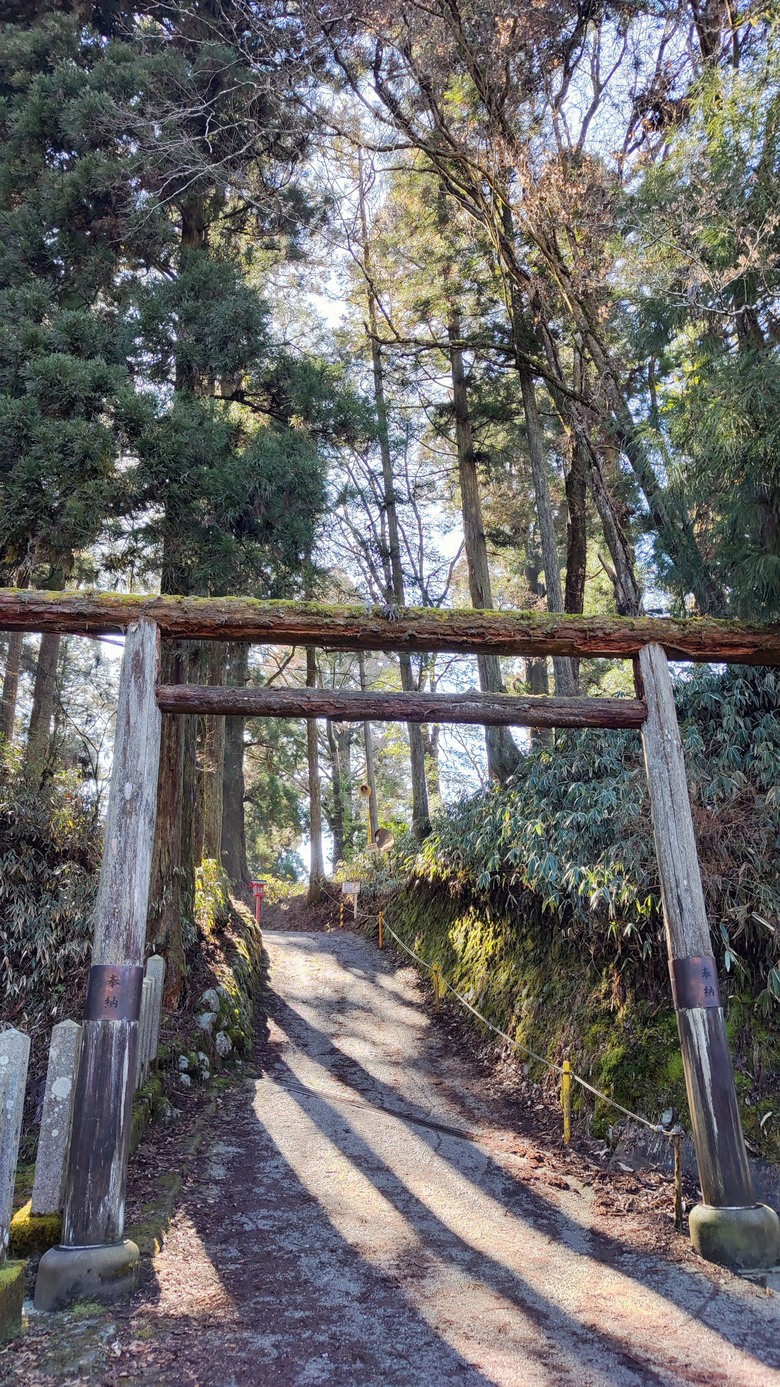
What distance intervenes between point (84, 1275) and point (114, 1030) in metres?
1.12

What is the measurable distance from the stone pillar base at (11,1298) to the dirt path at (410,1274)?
42 centimetres

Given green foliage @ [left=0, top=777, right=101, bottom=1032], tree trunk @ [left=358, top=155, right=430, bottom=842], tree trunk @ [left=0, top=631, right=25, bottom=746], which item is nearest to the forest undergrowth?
green foliage @ [left=0, top=777, right=101, bottom=1032]

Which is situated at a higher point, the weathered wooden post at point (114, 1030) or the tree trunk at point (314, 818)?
the tree trunk at point (314, 818)

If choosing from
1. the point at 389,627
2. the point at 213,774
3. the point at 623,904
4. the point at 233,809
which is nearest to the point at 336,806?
the point at 233,809

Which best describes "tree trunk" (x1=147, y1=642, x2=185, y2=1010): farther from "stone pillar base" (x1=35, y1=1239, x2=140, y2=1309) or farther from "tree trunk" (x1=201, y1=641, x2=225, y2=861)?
"stone pillar base" (x1=35, y1=1239, x2=140, y2=1309)

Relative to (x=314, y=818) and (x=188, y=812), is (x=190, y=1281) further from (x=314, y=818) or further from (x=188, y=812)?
(x=314, y=818)

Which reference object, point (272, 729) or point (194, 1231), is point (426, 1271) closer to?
point (194, 1231)

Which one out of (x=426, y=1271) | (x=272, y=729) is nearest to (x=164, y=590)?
(x=426, y=1271)

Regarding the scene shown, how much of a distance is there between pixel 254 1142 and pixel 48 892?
3.12 meters

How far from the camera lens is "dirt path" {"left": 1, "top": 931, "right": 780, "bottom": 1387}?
3.31 metres

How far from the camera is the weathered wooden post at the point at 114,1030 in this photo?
382cm

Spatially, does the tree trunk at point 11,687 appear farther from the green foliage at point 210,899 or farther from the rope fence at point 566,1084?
the rope fence at point 566,1084

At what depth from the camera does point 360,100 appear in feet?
35.4

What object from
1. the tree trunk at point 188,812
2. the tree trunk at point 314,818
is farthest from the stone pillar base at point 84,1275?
the tree trunk at point 314,818
